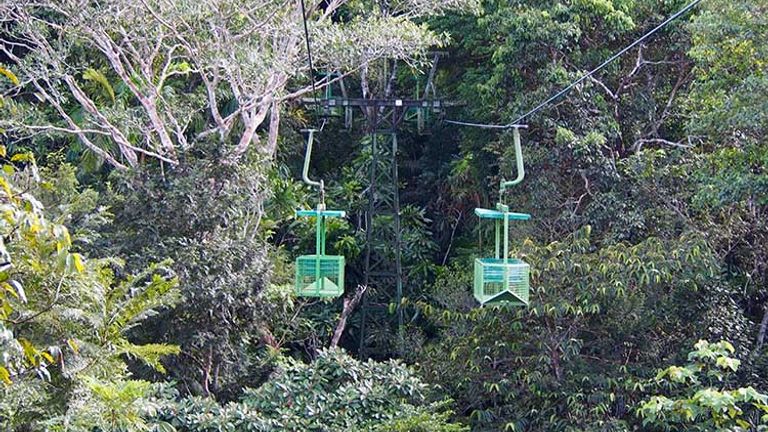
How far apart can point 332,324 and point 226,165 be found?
10.00 ft

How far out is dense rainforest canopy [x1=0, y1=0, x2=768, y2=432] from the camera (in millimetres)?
6570

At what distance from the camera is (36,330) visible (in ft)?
12.9

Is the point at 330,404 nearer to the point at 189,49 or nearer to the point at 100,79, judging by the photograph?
the point at 189,49

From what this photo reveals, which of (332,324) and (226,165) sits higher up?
(226,165)

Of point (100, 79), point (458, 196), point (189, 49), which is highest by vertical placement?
point (189, 49)

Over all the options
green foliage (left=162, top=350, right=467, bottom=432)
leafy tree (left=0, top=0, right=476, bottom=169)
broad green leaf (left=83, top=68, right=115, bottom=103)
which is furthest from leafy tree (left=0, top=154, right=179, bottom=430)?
broad green leaf (left=83, top=68, right=115, bottom=103)

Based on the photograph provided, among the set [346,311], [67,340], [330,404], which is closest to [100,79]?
[346,311]

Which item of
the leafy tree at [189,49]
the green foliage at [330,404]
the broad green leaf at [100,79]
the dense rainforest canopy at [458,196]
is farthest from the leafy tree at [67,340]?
the broad green leaf at [100,79]

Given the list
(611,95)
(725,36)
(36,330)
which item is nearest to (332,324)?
(611,95)

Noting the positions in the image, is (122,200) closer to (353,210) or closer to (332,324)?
(332,324)

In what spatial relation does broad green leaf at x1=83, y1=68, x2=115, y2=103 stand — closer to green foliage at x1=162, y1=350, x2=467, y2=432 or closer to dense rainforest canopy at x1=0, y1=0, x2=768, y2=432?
dense rainforest canopy at x1=0, y1=0, x2=768, y2=432

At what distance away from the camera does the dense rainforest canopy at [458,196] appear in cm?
657

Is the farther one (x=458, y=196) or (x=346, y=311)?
(x=458, y=196)

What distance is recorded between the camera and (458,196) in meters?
10.3
